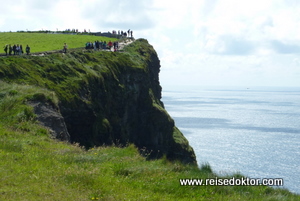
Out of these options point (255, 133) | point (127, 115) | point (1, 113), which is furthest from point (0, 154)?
point (255, 133)

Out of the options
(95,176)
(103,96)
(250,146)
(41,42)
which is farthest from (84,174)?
(250,146)

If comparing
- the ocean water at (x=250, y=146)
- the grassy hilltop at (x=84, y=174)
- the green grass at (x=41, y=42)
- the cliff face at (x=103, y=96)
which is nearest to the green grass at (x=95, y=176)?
the grassy hilltop at (x=84, y=174)

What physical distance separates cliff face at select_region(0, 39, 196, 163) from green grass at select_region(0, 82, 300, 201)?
374cm

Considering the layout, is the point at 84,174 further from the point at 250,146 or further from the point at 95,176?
the point at 250,146

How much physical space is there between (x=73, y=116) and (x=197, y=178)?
22940mm

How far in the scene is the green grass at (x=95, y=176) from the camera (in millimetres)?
10641

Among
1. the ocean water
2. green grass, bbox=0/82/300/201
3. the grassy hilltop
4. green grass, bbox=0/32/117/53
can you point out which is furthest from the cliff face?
the ocean water

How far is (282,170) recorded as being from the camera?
8144cm

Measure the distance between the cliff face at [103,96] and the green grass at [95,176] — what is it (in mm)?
3741

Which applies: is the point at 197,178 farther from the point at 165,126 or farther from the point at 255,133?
the point at 255,133

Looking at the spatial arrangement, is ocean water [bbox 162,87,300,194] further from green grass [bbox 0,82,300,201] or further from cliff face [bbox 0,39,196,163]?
green grass [bbox 0,82,300,201]

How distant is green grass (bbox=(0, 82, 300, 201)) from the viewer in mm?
10641

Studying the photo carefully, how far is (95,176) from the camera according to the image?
39.9 feet

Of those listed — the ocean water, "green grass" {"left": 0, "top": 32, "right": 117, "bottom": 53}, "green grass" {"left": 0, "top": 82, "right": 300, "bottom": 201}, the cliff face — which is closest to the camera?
"green grass" {"left": 0, "top": 82, "right": 300, "bottom": 201}
